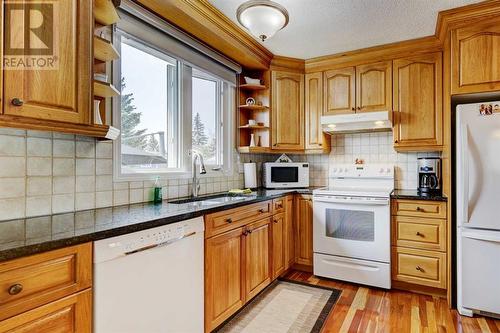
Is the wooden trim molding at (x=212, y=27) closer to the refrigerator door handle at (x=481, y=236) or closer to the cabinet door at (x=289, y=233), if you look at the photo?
the cabinet door at (x=289, y=233)

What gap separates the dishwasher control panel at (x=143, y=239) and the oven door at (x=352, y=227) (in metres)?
1.55

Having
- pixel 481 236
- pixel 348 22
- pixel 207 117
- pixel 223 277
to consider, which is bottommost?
pixel 223 277

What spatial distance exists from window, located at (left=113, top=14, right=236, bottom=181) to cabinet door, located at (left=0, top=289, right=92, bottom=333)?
93 centimetres

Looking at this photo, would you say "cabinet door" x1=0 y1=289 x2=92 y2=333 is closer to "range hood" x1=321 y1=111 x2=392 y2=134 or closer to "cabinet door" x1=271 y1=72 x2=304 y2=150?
"cabinet door" x1=271 y1=72 x2=304 y2=150

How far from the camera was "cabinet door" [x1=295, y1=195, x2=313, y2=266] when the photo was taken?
3.05 meters

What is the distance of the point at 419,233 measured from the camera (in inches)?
102

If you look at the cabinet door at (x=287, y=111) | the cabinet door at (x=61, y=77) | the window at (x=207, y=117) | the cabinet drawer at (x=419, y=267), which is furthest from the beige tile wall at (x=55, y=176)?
the cabinet drawer at (x=419, y=267)

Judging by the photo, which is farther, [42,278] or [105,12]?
[105,12]

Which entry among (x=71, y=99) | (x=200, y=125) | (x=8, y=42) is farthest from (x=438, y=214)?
(x=8, y=42)

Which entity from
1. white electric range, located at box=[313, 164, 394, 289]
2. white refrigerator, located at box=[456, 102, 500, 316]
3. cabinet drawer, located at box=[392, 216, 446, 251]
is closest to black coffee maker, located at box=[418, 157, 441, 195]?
white electric range, located at box=[313, 164, 394, 289]

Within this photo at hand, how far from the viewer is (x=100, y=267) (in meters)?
1.21

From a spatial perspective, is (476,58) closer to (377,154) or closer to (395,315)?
(377,154)

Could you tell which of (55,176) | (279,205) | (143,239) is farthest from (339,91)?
(55,176)

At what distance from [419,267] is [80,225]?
2.70 meters
